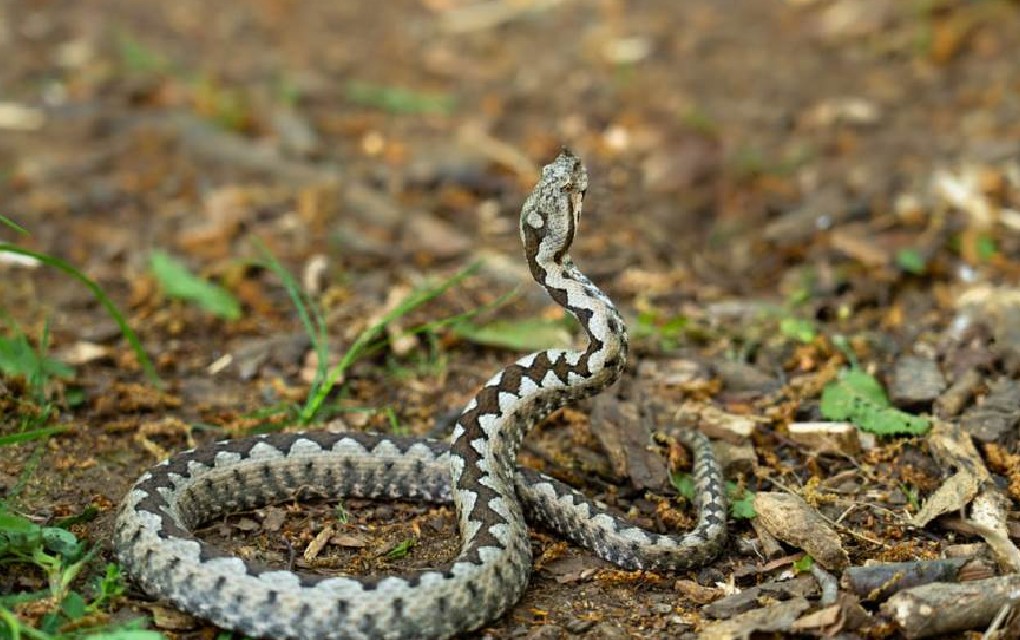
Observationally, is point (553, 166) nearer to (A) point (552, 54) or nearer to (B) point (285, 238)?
(B) point (285, 238)

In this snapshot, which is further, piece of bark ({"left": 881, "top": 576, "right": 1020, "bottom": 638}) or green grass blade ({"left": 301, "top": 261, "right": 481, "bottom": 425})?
green grass blade ({"left": 301, "top": 261, "right": 481, "bottom": 425})

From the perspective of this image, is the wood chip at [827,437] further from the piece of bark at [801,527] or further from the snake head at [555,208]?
the snake head at [555,208]

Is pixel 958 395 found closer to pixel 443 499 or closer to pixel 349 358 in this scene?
pixel 443 499

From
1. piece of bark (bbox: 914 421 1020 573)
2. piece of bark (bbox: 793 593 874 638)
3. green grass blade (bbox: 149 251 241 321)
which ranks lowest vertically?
piece of bark (bbox: 793 593 874 638)

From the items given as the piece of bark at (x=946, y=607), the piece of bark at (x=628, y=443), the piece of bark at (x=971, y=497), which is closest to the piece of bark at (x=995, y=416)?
the piece of bark at (x=971, y=497)

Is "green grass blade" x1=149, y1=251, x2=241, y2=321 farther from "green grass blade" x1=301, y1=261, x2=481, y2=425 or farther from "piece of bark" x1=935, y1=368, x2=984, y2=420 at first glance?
"piece of bark" x1=935, y1=368, x2=984, y2=420

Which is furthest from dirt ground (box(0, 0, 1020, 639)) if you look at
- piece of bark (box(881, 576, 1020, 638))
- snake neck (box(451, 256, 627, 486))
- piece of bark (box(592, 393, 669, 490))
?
snake neck (box(451, 256, 627, 486))
